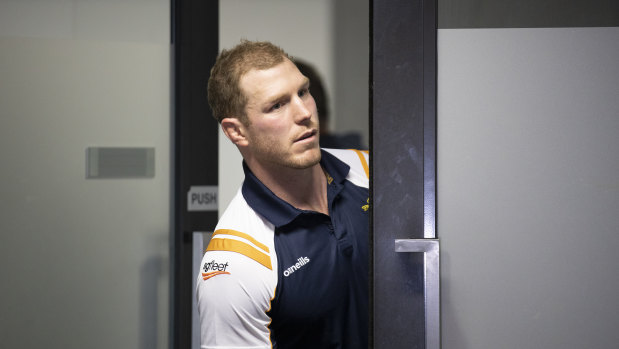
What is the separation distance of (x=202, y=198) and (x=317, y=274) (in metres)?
0.44

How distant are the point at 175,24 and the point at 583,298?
972 millimetres

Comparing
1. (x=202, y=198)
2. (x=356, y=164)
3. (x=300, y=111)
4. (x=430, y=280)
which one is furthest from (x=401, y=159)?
(x=202, y=198)

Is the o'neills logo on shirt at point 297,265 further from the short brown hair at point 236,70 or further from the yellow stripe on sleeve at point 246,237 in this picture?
the short brown hair at point 236,70

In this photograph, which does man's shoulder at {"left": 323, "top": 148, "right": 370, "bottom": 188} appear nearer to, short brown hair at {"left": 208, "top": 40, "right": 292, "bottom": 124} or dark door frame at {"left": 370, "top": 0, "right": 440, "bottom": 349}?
short brown hair at {"left": 208, "top": 40, "right": 292, "bottom": 124}

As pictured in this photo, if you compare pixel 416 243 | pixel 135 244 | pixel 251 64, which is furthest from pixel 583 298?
pixel 135 244

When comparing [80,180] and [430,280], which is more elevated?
[80,180]

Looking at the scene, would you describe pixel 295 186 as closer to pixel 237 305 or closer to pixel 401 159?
pixel 237 305

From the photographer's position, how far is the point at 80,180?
1.16m

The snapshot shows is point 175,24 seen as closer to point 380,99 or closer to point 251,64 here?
point 251,64

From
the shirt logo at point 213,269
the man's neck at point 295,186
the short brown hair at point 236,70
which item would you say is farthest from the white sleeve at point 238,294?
the short brown hair at point 236,70

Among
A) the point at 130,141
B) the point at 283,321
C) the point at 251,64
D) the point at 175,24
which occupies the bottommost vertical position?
the point at 283,321

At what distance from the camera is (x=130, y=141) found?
1.20 meters

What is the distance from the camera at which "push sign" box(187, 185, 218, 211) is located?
4.05 feet

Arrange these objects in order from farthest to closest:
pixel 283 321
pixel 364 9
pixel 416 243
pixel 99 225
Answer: pixel 364 9, pixel 99 225, pixel 283 321, pixel 416 243
